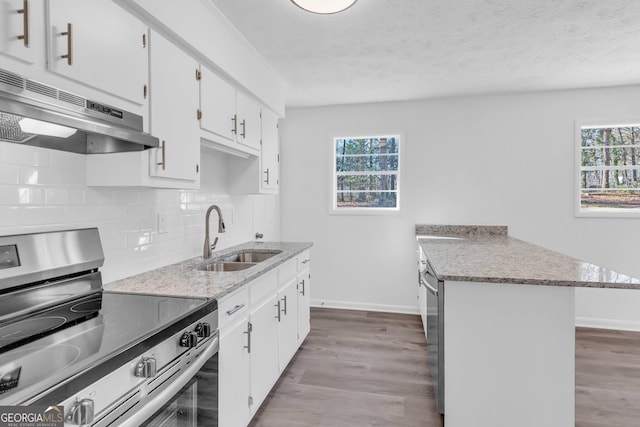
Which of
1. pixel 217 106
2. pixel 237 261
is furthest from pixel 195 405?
pixel 217 106

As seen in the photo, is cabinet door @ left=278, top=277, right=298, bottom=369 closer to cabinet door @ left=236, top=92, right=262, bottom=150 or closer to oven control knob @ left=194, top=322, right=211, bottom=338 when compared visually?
oven control knob @ left=194, top=322, right=211, bottom=338

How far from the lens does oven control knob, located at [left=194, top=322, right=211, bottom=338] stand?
1.38m

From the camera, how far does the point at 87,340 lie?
1.06 meters

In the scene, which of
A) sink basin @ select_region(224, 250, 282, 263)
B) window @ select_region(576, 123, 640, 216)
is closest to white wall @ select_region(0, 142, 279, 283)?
sink basin @ select_region(224, 250, 282, 263)

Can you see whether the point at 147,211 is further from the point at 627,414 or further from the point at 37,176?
the point at 627,414

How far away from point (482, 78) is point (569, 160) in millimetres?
1405

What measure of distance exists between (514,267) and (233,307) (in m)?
1.61

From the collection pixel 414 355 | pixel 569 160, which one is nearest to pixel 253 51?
pixel 414 355

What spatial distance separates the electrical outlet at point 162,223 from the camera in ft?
7.20

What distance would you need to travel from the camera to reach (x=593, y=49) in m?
2.79

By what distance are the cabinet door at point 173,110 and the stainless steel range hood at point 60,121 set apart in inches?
8.3

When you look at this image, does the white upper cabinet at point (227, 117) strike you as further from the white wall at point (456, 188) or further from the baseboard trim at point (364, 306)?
the baseboard trim at point (364, 306)

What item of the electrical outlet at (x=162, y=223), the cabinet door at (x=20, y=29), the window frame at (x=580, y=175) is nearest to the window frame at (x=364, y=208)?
the window frame at (x=580, y=175)

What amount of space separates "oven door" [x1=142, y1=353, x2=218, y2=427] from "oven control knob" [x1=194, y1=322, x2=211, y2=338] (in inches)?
6.2
